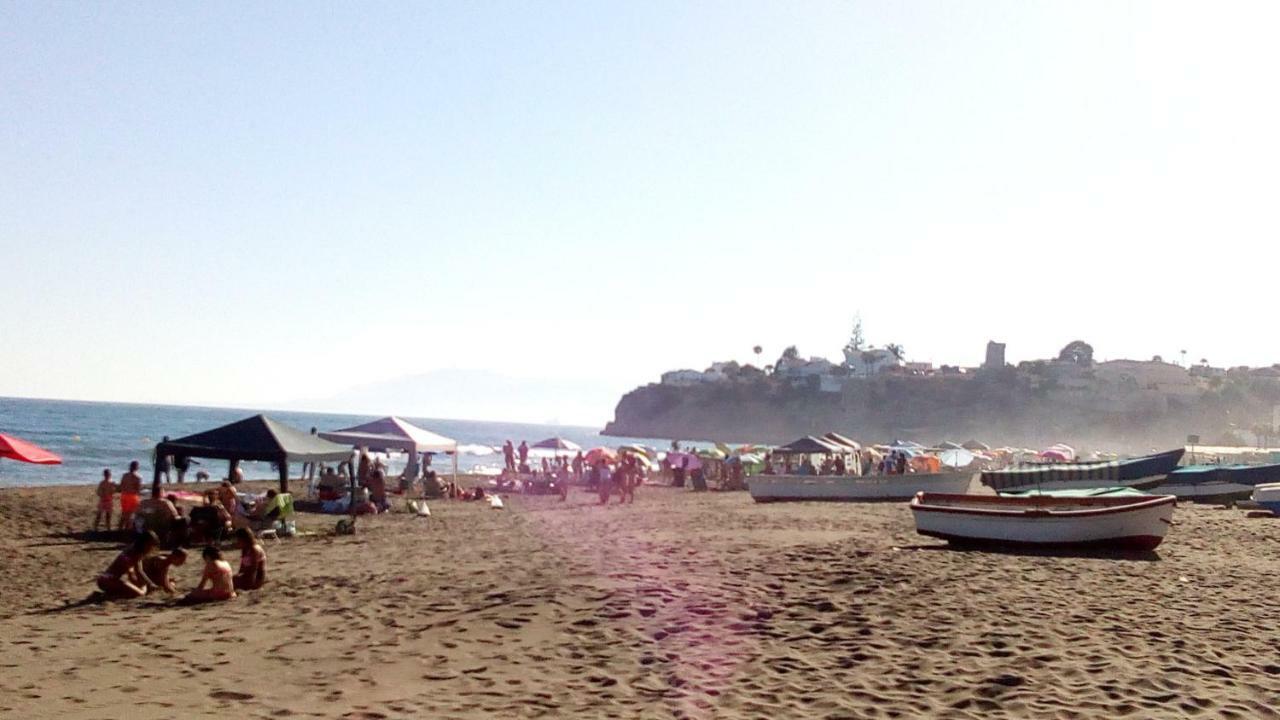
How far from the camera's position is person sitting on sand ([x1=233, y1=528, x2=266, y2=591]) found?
11.2 metres

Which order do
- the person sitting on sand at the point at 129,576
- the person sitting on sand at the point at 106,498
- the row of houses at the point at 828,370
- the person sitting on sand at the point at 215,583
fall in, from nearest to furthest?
the person sitting on sand at the point at 215,583 → the person sitting on sand at the point at 129,576 → the person sitting on sand at the point at 106,498 → the row of houses at the point at 828,370

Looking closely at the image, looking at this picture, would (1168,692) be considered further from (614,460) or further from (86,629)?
(614,460)

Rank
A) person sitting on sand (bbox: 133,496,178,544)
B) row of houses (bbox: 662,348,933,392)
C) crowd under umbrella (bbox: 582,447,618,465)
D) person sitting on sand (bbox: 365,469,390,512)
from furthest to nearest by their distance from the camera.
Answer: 1. row of houses (bbox: 662,348,933,392)
2. crowd under umbrella (bbox: 582,447,618,465)
3. person sitting on sand (bbox: 365,469,390,512)
4. person sitting on sand (bbox: 133,496,178,544)

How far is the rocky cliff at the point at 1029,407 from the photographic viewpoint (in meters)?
128

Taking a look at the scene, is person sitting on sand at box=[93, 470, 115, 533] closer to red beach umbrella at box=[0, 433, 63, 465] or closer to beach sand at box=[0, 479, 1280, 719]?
red beach umbrella at box=[0, 433, 63, 465]

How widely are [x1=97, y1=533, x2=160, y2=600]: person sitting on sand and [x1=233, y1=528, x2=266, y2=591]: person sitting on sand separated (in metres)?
0.97

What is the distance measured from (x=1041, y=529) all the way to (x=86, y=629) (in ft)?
41.2

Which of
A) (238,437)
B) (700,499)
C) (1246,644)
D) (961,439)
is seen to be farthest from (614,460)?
(961,439)

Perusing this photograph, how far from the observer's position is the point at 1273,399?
427 ft

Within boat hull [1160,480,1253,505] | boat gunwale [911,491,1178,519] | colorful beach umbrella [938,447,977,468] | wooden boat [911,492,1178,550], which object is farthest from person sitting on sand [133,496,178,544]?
colorful beach umbrella [938,447,977,468]

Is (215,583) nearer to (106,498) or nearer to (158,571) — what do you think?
(158,571)

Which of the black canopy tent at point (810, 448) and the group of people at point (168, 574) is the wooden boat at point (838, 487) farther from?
the group of people at point (168, 574)

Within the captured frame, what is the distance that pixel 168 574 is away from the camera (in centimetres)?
1155

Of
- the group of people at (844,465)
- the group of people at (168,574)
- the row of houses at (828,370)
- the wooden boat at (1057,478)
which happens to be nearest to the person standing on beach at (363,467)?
the group of people at (168,574)
